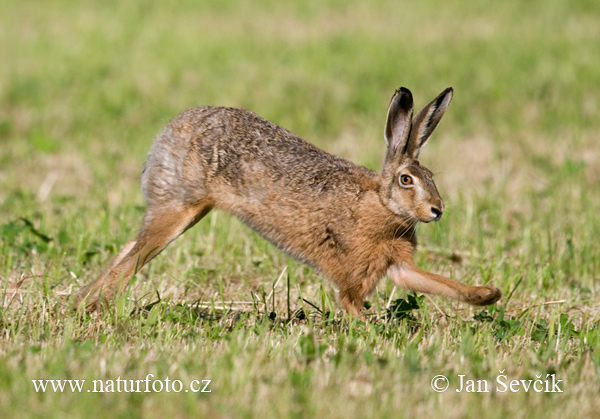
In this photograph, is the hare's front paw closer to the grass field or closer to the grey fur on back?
the grass field

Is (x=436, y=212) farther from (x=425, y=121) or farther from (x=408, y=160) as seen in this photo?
(x=425, y=121)

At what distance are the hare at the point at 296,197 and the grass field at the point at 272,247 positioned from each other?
8.9 inches

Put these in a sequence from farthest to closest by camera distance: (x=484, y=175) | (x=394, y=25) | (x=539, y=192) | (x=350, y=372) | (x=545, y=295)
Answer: (x=394, y=25) → (x=484, y=175) → (x=539, y=192) → (x=545, y=295) → (x=350, y=372)

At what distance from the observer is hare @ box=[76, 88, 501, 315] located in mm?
5102

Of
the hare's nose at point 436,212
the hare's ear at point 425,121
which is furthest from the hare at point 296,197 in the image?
the hare's nose at point 436,212

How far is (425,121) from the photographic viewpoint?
16.4 feet

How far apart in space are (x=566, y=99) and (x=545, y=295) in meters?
5.80

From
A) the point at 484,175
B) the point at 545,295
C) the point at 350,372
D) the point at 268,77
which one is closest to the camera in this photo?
the point at 350,372

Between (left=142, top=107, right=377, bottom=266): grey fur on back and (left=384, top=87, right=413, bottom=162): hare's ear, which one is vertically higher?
(left=384, top=87, right=413, bottom=162): hare's ear

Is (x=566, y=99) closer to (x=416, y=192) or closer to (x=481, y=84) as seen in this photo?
(x=481, y=84)

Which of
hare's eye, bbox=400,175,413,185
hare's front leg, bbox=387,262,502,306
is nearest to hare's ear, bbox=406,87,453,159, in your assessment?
hare's eye, bbox=400,175,413,185

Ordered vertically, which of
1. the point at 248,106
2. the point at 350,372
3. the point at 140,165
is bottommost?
the point at 350,372

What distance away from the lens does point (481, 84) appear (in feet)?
37.5

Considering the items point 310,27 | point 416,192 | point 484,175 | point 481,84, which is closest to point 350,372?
point 416,192
